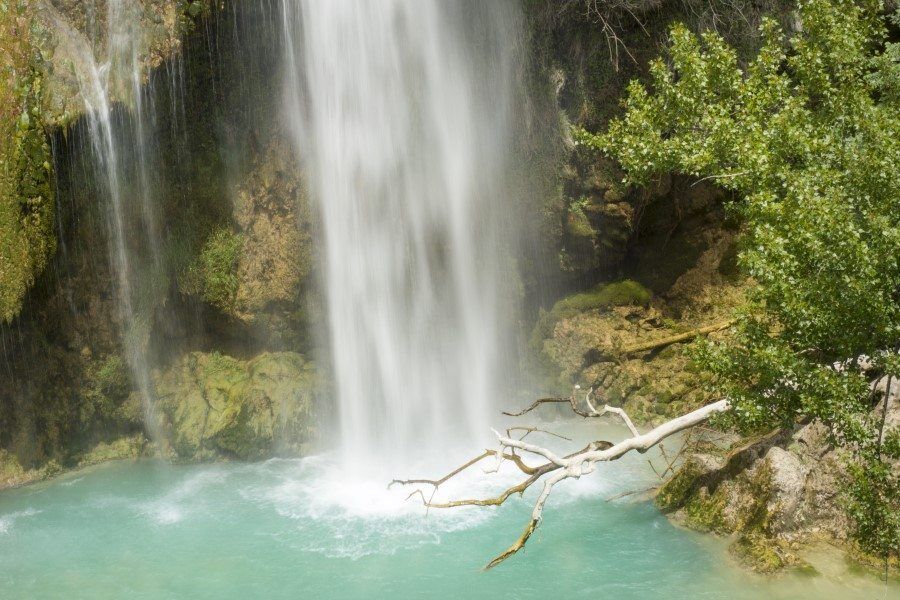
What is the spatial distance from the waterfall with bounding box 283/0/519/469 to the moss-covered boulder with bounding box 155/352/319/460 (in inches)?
31.3

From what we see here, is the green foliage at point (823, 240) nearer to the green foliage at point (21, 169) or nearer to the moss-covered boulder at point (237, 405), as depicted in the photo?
the moss-covered boulder at point (237, 405)

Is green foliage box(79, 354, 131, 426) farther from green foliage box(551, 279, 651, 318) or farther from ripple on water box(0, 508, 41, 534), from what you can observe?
green foliage box(551, 279, 651, 318)

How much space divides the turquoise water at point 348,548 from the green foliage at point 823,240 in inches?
66.3

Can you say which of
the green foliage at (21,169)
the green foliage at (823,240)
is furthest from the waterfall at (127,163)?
the green foliage at (823,240)

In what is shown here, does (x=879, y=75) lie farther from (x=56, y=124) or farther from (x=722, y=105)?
(x=56, y=124)

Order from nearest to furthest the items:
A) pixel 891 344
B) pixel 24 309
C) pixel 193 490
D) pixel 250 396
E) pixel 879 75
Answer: pixel 891 344 < pixel 879 75 < pixel 193 490 < pixel 24 309 < pixel 250 396

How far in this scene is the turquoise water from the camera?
334 inches

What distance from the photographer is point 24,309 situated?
1288 centimetres

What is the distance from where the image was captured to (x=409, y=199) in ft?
48.4

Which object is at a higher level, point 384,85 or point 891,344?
point 384,85

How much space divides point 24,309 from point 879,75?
47.2ft

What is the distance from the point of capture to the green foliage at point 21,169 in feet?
38.7

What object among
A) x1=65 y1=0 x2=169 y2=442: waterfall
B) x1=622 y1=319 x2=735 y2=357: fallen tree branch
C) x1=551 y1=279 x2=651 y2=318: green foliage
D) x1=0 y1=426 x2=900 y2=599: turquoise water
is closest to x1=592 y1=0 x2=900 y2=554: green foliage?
x1=0 y1=426 x2=900 y2=599: turquoise water

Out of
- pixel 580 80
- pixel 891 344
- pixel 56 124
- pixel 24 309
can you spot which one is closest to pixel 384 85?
pixel 580 80
